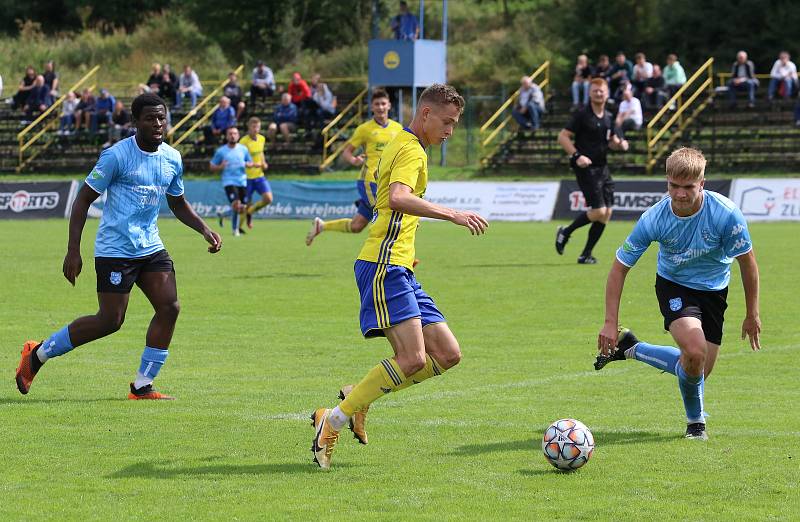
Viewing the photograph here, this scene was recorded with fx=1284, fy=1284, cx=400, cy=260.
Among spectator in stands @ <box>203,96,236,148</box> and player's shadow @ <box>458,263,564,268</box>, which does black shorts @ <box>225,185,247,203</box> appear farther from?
spectator in stands @ <box>203,96,236,148</box>

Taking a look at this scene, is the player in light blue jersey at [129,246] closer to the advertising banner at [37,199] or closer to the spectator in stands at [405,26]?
the advertising banner at [37,199]

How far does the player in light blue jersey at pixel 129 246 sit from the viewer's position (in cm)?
862

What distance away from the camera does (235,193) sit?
2633 centimetres

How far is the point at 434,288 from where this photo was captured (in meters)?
15.8

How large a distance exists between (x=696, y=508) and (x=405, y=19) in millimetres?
34791

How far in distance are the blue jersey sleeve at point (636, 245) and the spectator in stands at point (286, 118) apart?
3195cm

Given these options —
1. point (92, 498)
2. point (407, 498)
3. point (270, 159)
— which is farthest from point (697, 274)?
Result: point (270, 159)

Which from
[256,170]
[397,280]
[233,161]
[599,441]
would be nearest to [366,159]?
[233,161]

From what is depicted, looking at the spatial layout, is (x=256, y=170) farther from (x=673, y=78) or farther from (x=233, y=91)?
(x=673, y=78)

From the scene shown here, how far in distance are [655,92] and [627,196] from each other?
6922 millimetres

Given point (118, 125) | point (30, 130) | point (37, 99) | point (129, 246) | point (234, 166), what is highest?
point (129, 246)

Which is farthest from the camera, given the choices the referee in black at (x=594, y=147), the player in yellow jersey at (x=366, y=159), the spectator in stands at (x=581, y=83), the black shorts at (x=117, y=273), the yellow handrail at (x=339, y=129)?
the yellow handrail at (x=339, y=129)

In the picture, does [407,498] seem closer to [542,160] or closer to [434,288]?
[434,288]

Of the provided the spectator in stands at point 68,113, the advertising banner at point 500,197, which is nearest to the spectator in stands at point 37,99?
the spectator in stands at point 68,113
